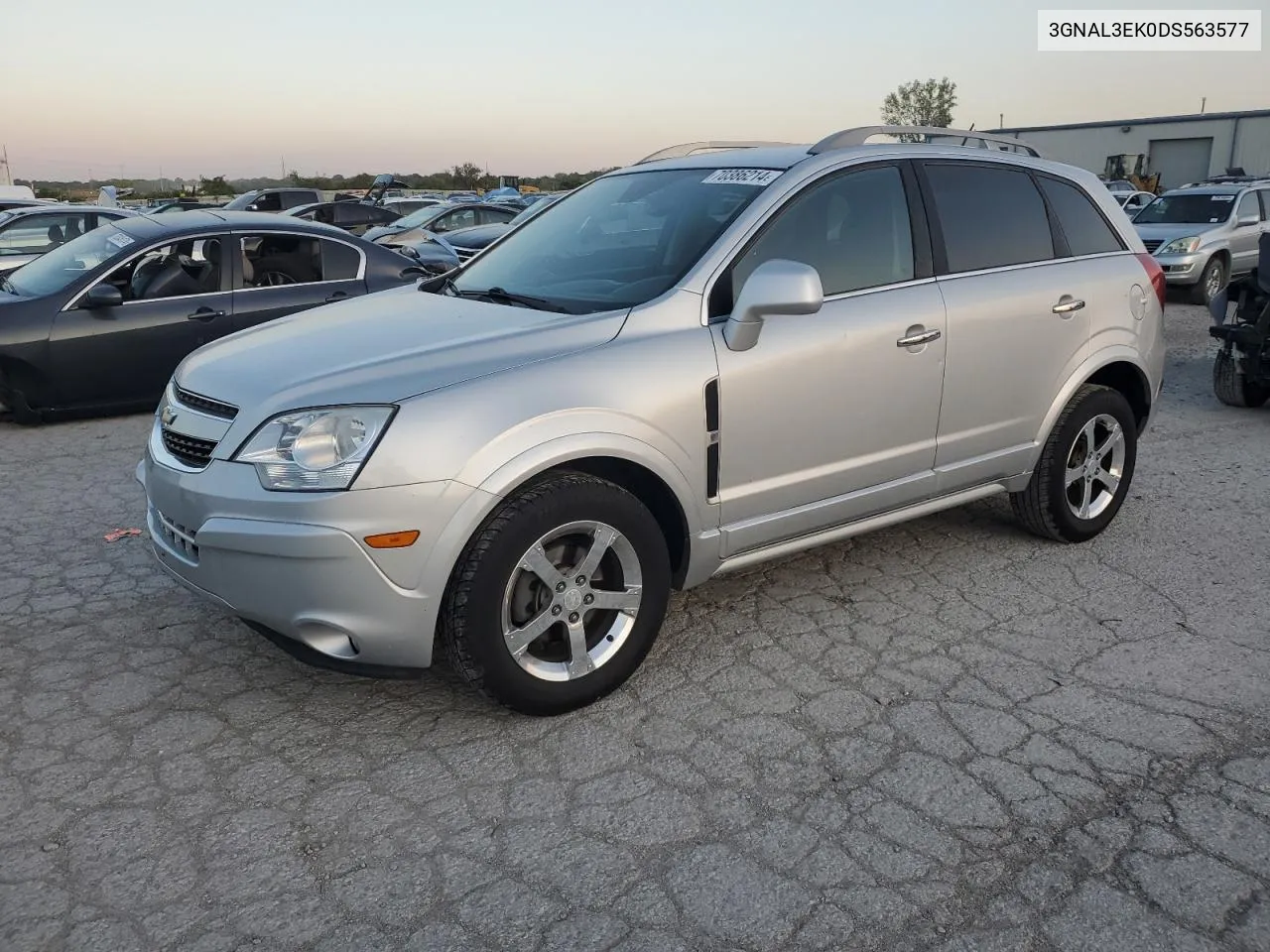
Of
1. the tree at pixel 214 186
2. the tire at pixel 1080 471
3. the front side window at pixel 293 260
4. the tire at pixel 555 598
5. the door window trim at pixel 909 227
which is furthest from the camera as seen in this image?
the tree at pixel 214 186

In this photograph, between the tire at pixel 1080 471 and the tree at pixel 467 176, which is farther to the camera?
the tree at pixel 467 176

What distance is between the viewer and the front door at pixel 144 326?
734 centimetres

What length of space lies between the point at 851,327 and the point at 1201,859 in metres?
2.06

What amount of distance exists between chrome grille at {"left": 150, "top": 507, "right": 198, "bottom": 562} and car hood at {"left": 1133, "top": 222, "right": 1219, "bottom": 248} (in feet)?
46.0

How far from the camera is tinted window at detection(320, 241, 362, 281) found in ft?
27.3

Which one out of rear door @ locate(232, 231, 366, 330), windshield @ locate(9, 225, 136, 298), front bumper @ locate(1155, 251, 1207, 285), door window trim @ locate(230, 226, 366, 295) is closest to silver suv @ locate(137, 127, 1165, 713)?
rear door @ locate(232, 231, 366, 330)

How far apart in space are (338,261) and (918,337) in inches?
223

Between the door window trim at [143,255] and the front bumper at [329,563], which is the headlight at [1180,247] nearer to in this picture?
the door window trim at [143,255]

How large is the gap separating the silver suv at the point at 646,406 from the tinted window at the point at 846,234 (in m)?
0.01

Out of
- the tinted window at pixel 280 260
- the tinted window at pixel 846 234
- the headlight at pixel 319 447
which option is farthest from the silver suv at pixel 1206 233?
the headlight at pixel 319 447

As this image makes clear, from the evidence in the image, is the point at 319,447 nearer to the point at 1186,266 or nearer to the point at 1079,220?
the point at 1079,220

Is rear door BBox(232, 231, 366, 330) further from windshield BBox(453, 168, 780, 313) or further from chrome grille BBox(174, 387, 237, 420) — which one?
chrome grille BBox(174, 387, 237, 420)

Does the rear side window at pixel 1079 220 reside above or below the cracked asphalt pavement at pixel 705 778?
above

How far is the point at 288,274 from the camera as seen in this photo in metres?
8.18
